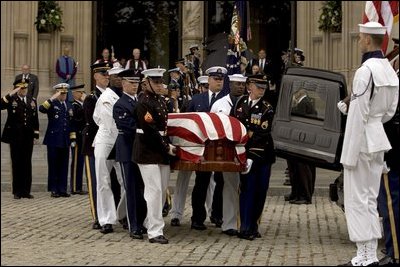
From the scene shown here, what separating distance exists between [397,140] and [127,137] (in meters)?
3.47

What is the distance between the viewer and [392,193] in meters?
9.48

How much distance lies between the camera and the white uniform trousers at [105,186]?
12250 mm

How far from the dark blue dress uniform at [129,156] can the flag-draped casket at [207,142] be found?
0.47 m

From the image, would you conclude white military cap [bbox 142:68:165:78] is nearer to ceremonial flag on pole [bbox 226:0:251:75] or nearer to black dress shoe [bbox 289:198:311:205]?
ceremonial flag on pole [bbox 226:0:251:75]

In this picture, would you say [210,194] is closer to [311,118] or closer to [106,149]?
[106,149]

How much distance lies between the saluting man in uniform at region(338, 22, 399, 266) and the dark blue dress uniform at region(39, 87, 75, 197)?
893 centimetres

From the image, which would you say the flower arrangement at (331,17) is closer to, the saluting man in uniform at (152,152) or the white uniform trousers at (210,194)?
the white uniform trousers at (210,194)

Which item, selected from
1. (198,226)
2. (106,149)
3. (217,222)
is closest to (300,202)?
(217,222)

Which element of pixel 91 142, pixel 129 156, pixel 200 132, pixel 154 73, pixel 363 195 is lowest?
pixel 363 195

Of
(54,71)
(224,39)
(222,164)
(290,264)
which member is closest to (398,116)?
(290,264)

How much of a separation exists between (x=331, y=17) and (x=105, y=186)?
1361cm

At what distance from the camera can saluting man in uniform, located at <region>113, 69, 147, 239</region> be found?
38.4 ft

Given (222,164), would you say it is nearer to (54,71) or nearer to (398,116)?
(398,116)

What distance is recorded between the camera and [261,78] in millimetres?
11781
